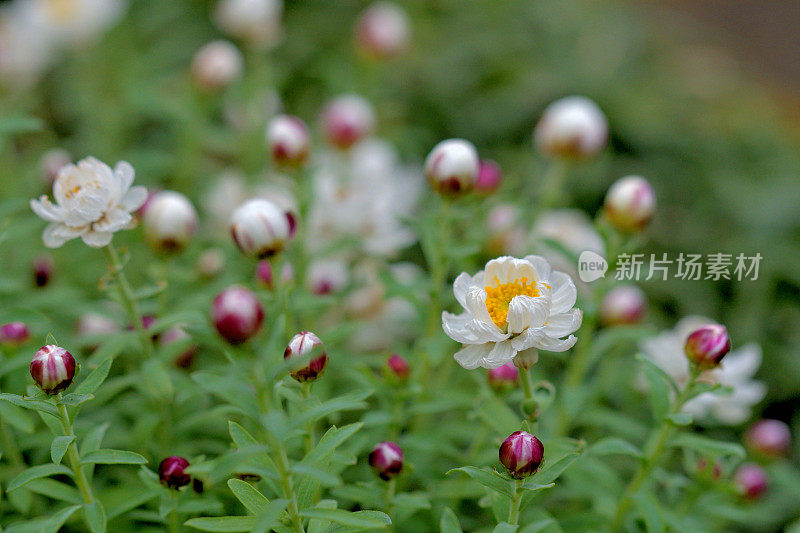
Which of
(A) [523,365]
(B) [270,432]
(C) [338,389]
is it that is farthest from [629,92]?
(B) [270,432]

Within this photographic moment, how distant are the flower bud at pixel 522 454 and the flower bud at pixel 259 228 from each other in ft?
1.38

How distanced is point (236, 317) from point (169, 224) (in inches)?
23.2

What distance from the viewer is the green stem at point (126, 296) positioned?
1.04 meters

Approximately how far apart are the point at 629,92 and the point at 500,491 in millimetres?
2169

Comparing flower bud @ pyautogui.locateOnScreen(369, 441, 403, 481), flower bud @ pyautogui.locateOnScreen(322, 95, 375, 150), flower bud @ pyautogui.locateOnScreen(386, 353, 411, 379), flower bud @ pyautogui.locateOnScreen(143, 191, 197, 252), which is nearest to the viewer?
flower bud @ pyautogui.locateOnScreen(369, 441, 403, 481)

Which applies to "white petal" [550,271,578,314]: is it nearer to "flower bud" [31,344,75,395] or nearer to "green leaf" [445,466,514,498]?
"green leaf" [445,466,514,498]

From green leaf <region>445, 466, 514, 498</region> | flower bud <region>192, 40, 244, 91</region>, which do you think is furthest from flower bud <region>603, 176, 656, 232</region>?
flower bud <region>192, 40, 244, 91</region>

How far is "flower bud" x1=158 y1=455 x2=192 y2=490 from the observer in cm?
92

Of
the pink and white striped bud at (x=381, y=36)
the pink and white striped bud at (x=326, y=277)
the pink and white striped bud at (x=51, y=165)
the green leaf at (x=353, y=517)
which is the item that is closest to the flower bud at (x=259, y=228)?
the green leaf at (x=353, y=517)

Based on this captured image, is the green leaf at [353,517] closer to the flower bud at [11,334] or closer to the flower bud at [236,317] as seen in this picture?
the flower bud at [236,317]

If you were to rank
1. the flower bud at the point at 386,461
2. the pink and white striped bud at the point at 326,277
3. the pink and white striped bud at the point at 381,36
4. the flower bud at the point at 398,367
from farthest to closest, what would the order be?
the pink and white striped bud at the point at 381,36 < the pink and white striped bud at the point at 326,277 < the flower bud at the point at 398,367 < the flower bud at the point at 386,461

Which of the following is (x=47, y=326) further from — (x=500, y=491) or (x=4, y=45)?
(x=4, y=45)

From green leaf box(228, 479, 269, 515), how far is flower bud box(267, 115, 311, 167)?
0.69 m

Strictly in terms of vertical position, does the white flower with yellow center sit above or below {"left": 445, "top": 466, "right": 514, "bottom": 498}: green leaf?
above
